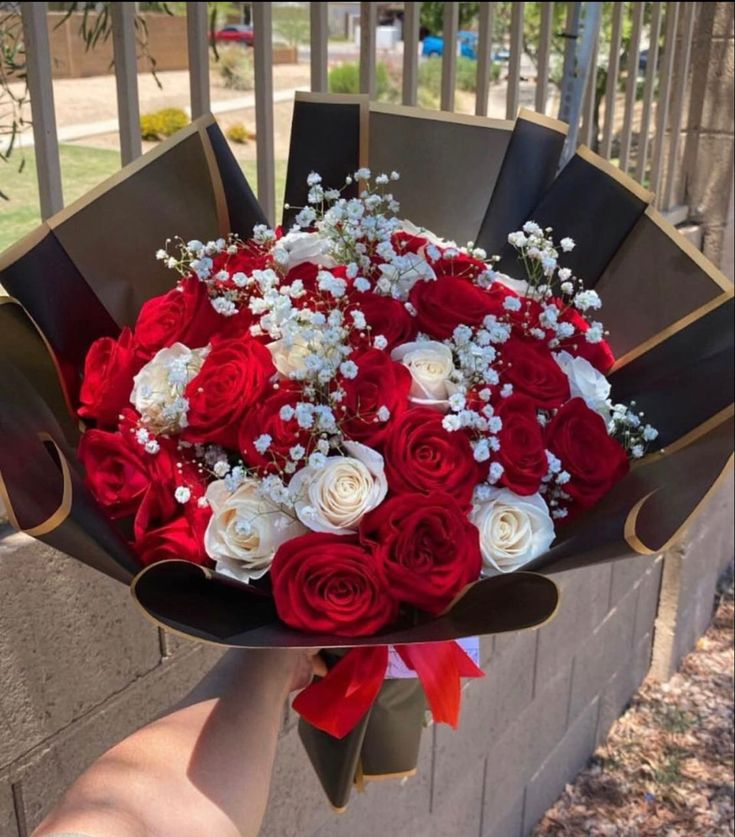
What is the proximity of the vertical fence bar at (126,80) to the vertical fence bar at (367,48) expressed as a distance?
0.67 meters

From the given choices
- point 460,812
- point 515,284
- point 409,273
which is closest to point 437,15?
point 460,812

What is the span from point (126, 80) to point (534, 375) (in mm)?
1021

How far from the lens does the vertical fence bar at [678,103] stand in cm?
379

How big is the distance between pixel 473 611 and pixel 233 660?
0.45 meters

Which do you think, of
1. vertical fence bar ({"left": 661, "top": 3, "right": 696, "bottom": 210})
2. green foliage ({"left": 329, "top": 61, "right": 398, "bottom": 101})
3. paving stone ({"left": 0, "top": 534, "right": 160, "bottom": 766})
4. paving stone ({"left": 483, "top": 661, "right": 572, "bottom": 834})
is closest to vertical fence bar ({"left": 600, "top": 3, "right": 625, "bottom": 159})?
vertical fence bar ({"left": 661, "top": 3, "right": 696, "bottom": 210})

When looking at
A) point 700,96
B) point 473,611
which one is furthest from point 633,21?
point 473,611

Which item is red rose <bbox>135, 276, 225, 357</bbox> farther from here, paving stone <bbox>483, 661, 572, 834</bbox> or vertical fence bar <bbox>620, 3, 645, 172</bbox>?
vertical fence bar <bbox>620, 3, 645, 172</bbox>

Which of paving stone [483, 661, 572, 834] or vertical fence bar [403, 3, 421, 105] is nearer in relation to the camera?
vertical fence bar [403, 3, 421, 105]

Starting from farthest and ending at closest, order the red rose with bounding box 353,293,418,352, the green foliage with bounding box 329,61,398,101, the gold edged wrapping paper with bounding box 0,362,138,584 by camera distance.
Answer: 1. the green foliage with bounding box 329,61,398,101
2. the red rose with bounding box 353,293,418,352
3. the gold edged wrapping paper with bounding box 0,362,138,584

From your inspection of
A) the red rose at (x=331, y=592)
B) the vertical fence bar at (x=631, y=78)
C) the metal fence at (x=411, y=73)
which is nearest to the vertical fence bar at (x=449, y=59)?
the metal fence at (x=411, y=73)

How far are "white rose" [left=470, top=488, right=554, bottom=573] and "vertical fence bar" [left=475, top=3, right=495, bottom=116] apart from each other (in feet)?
6.33

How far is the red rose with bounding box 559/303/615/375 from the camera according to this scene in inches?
48.5

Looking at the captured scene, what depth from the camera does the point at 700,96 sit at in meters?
3.99

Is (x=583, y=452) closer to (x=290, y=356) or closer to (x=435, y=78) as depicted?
(x=290, y=356)
